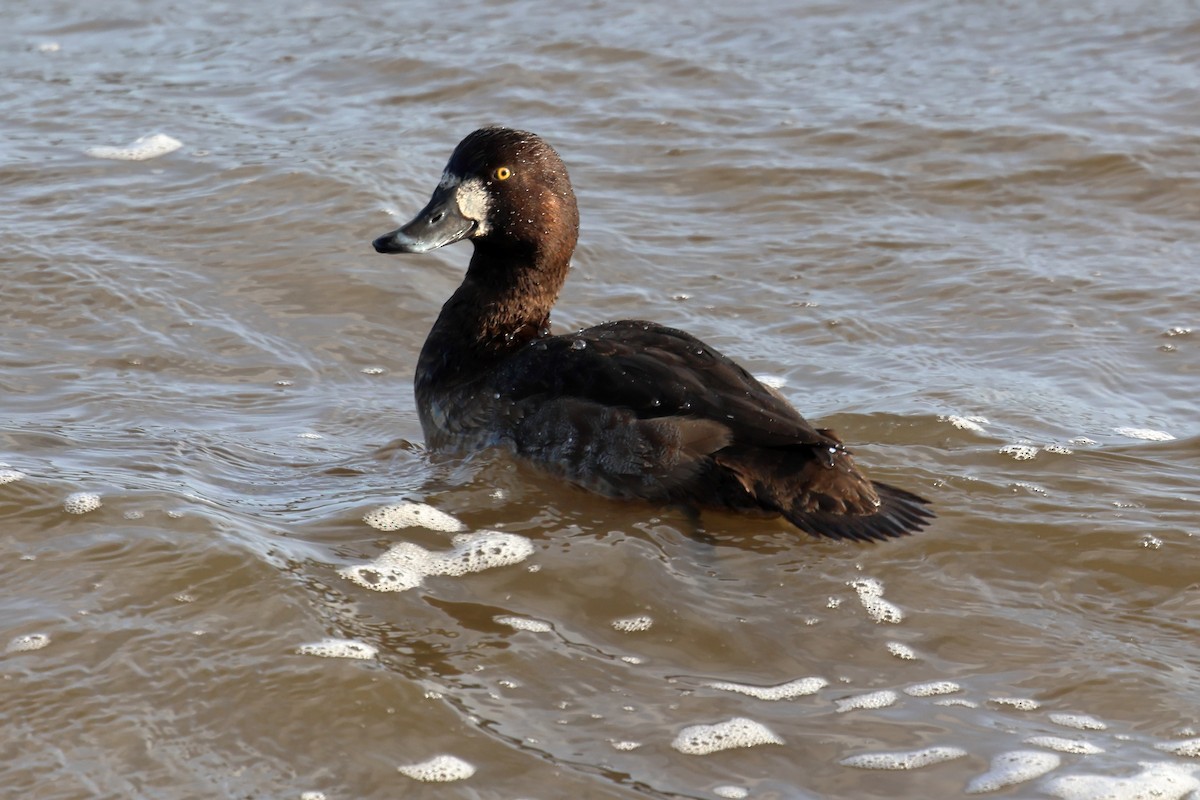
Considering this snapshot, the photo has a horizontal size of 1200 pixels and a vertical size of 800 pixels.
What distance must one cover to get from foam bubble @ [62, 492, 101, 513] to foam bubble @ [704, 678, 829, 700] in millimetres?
2045

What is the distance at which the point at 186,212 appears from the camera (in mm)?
7824

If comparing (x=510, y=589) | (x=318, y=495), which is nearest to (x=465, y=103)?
(x=318, y=495)

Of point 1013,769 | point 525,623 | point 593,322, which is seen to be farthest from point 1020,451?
point 593,322

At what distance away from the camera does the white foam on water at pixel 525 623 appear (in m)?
4.28

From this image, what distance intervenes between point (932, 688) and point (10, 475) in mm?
2950

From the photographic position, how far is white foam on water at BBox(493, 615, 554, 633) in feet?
14.0

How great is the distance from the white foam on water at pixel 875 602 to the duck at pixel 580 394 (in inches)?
6.2

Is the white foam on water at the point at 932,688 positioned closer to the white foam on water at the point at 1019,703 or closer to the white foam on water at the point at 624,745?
the white foam on water at the point at 1019,703

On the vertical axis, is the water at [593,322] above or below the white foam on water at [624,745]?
above

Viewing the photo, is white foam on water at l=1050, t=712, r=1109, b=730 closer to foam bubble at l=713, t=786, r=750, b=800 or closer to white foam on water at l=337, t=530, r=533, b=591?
foam bubble at l=713, t=786, r=750, b=800

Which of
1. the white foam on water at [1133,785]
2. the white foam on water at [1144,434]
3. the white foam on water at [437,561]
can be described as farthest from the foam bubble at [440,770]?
the white foam on water at [1144,434]

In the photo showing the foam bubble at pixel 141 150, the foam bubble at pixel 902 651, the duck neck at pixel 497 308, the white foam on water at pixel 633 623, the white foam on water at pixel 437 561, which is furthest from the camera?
the foam bubble at pixel 141 150

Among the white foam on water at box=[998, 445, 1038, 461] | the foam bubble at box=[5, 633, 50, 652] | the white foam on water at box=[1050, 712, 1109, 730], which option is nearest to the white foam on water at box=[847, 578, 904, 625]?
the white foam on water at box=[1050, 712, 1109, 730]

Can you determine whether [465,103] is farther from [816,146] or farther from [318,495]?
[318,495]
